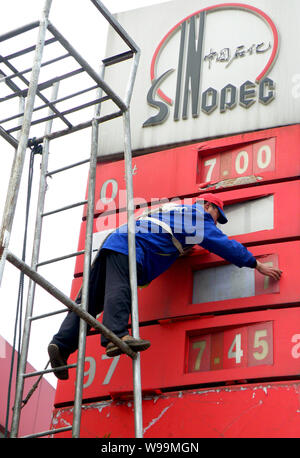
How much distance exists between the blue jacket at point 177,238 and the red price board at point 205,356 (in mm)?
503

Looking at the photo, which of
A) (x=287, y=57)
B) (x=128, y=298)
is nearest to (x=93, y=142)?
(x=128, y=298)

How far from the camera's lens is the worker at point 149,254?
605 cm

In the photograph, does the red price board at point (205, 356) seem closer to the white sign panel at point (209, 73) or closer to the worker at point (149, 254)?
the worker at point (149, 254)

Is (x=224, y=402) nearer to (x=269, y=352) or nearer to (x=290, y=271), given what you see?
(x=269, y=352)

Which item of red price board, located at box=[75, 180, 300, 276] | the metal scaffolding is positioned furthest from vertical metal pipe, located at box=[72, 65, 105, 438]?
red price board, located at box=[75, 180, 300, 276]

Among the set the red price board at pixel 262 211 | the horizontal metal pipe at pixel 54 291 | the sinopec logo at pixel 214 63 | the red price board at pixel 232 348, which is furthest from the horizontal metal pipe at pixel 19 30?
the red price board at pixel 232 348

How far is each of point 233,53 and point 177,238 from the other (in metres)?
2.96

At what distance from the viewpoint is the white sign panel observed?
8.18m

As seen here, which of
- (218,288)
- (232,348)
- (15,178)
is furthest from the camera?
(218,288)

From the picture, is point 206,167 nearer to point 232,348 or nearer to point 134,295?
point 232,348

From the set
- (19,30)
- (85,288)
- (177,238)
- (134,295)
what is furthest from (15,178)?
(177,238)

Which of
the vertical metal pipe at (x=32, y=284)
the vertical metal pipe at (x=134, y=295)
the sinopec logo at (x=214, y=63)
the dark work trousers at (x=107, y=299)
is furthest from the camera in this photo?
the sinopec logo at (x=214, y=63)

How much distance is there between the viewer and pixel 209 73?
341 inches
